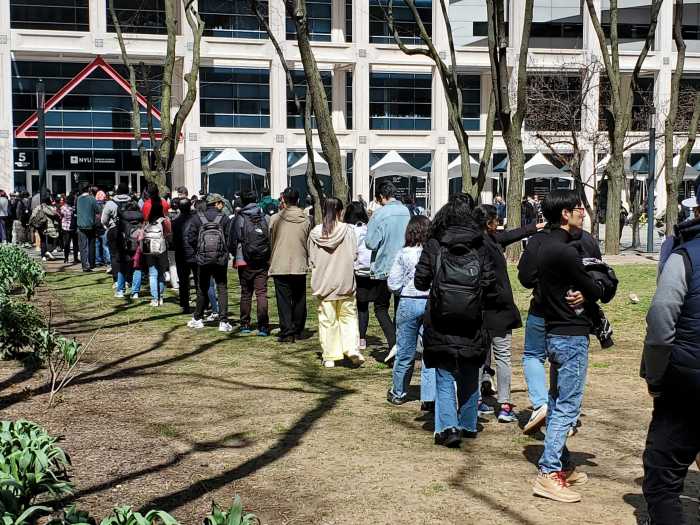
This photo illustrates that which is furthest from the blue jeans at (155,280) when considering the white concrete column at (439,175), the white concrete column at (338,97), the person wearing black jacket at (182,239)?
the white concrete column at (439,175)

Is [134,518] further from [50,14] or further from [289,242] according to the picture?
[50,14]

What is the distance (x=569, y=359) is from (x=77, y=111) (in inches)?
1634

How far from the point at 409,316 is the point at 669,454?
391cm

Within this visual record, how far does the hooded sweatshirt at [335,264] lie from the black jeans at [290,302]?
4.01 feet

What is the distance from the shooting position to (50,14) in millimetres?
45156

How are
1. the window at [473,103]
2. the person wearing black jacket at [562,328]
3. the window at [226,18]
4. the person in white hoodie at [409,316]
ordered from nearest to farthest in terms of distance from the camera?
1. the person wearing black jacket at [562,328]
2. the person in white hoodie at [409,316]
3. the window at [226,18]
4. the window at [473,103]

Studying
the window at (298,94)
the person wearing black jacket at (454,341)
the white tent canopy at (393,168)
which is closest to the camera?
the person wearing black jacket at (454,341)

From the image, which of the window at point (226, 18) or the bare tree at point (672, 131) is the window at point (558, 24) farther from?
the bare tree at point (672, 131)

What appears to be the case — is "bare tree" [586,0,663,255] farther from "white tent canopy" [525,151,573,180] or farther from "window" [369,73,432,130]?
"window" [369,73,432,130]

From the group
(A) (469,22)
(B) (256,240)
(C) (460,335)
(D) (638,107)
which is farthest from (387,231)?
(A) (469,22)

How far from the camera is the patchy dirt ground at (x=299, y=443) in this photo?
18.4ft

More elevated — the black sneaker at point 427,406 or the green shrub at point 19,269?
the green shrub at point 19,269

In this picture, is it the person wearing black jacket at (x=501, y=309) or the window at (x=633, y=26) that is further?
the window at (x=633, y=26)

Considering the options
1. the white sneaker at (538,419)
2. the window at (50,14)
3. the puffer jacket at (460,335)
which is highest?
the window at (50,14)
